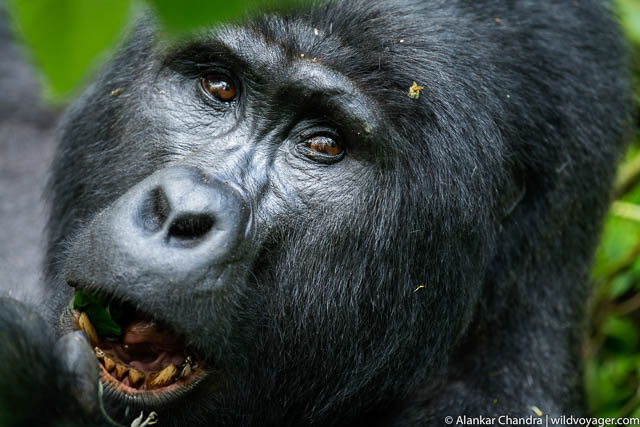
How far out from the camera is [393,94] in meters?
2.94

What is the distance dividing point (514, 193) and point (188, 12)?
301 centimetres

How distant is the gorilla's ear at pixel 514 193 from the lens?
345 centimetres

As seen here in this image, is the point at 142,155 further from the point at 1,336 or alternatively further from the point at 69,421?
the point at 69,421

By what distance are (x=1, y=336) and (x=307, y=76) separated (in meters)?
1.41

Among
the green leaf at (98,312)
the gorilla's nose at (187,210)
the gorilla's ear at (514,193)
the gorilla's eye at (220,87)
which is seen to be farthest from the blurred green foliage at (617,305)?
the green leaf at (98,312)

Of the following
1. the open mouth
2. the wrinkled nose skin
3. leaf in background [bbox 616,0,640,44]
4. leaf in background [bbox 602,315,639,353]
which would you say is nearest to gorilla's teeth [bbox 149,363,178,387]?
the open mouth

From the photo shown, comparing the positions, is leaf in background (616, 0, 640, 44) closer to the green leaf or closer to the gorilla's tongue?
the gorilla's tongue

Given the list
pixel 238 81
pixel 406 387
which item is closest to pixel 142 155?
pixel 238 81

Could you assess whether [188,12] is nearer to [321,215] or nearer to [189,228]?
[189,228]

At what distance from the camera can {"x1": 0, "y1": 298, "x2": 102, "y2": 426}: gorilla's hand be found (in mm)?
2312

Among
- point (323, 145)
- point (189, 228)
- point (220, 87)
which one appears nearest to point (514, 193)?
point (323, 145)

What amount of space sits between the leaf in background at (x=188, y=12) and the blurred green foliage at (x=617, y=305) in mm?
4847

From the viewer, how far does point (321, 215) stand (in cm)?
298

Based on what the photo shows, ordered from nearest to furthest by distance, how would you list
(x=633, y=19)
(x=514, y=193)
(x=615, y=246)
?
(x=514, y=193)
(x=615, y=246)
(x=633, y=19)
